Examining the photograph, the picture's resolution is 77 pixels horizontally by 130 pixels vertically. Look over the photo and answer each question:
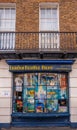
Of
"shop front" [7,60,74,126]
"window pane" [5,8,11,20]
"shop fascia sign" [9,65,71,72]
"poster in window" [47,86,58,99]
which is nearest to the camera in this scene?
"shop front" [7,60,74,126]

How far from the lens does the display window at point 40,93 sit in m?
15.1

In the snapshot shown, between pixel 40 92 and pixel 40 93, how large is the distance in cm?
5

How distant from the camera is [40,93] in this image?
50.1 feet

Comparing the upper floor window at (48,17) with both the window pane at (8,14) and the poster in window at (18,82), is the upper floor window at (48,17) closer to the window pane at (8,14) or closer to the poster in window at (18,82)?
the window pane at (8,14)

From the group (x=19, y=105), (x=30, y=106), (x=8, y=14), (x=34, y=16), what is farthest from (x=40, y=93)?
(x=8, y=14)

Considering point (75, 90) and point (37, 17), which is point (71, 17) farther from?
point (75, 90)

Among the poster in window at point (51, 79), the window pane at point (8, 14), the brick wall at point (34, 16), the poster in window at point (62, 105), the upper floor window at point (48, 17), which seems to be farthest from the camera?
the window pane at point (8, 14)

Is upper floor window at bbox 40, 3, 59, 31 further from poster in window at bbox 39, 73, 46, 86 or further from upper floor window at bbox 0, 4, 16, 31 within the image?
poster in window at bbox 39, 73, 46, 86

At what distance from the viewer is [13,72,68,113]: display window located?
49.7 feet

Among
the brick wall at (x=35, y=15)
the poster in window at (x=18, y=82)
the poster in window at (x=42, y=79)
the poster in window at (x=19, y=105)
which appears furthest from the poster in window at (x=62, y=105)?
the brick wall at (x=35, y=15)

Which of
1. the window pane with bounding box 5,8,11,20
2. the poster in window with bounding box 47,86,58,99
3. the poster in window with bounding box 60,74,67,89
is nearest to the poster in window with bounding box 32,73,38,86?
the poster in window with bounding box 47,86,58,99

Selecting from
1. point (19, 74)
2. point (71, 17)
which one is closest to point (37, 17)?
point (71, 17)

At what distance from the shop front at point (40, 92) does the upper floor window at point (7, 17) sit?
2182 millimetres

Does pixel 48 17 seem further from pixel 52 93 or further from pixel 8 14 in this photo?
pixel 52 93
